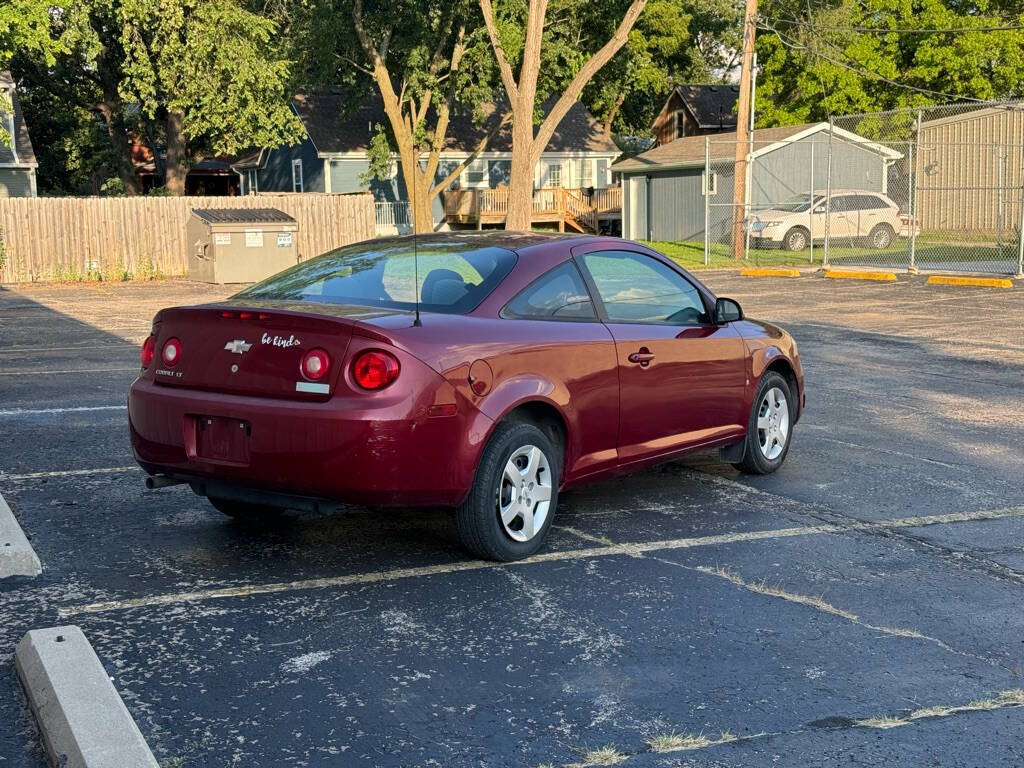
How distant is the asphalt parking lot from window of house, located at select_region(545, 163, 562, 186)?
4639 centimetres

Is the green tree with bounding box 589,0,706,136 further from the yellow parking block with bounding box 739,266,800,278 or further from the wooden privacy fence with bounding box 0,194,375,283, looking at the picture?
the wooden privacy fence with bounding box 0,194,375,283

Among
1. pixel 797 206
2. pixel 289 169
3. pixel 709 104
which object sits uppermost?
pixel 709 104

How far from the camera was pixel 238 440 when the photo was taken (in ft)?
18.9

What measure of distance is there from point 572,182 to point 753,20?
2077 centimetres

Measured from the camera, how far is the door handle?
6.76m

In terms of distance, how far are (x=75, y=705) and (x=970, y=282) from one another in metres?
23.0

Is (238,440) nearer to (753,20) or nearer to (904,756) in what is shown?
(904,756)

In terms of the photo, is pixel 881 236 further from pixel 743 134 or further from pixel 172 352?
pixel 172 352

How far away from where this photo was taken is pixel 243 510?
22.4 feet

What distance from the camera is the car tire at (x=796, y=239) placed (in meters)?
36.0

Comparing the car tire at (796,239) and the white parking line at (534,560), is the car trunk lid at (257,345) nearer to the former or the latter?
the white parking line at (534,560)

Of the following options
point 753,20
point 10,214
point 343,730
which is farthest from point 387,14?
point 343,730

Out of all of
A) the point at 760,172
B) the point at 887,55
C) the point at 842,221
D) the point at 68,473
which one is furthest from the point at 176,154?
the point at 68,473

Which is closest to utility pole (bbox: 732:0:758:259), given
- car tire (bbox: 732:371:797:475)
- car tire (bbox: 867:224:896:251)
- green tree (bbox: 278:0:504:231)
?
car tire (bbox: 867:224:896:251)
